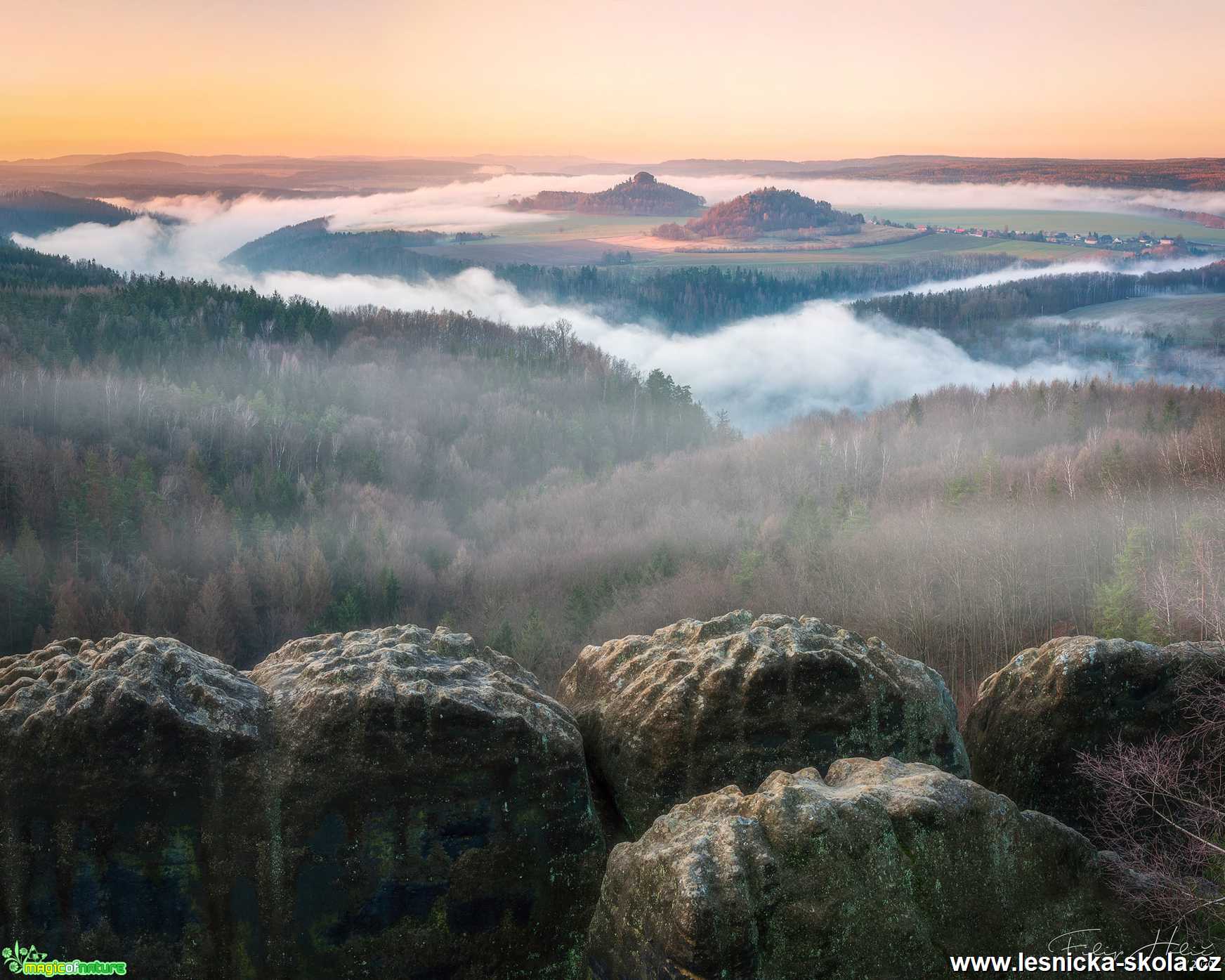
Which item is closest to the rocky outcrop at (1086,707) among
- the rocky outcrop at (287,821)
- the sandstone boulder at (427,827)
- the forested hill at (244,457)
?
the sandstone boulder at (427,827)

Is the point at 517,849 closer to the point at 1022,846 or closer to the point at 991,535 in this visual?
the point at 1022,846

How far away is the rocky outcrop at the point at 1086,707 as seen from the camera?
36.0 ft

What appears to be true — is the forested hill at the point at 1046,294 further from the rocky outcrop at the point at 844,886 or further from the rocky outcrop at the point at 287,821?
the rocky outcrop at the point at 287,821

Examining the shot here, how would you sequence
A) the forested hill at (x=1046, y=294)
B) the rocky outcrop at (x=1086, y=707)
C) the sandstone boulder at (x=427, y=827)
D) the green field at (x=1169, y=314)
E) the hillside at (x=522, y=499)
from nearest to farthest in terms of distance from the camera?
the sandstone boulder at (x=427, y=827), the rocky outcrop at (x=1086, y=707), the hillside at (x=522, y=499), the green field at (x=1169, y=314), the forested hill at (x=1046, y=294)

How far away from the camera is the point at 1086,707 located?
1105 centimetres

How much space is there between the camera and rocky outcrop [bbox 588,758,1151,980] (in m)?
7.40

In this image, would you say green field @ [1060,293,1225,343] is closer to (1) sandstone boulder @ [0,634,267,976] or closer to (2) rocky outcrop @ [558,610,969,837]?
(2) rocky outcrop @ [558,610,969,837]

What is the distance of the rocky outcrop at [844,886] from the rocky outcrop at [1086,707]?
2665 millimetres

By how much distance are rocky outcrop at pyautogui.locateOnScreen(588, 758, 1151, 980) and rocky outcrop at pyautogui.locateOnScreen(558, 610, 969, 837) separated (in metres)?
1.75

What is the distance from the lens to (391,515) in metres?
134

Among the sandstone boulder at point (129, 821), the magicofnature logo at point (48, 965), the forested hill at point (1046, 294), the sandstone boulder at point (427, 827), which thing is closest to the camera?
the sandstone boulder at point (129, 821)

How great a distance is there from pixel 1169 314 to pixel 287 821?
131 meters

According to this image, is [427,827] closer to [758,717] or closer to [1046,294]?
[758,717]

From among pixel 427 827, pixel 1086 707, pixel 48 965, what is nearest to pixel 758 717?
pixel 427 827
